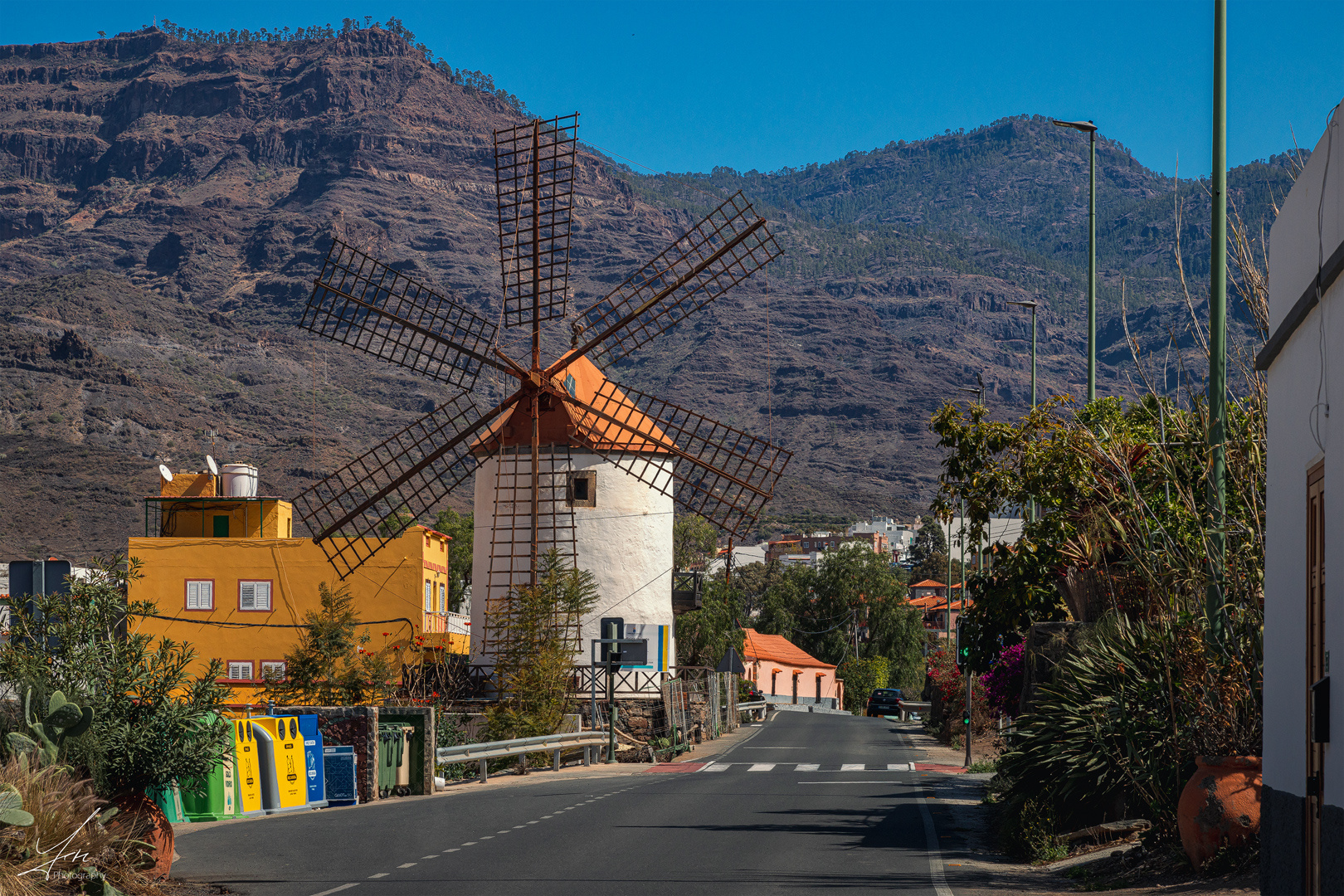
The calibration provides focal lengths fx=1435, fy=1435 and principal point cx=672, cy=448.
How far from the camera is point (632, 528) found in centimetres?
3888

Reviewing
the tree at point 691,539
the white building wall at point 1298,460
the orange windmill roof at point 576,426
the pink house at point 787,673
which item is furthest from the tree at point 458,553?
the white building wall at point 1298,460

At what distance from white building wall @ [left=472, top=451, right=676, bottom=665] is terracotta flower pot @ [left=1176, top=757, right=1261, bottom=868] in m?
26.2

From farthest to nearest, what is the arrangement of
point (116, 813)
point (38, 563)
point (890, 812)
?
point (890, 812) < point (38, 563) < point (116, 813)

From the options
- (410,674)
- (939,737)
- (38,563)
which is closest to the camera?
(38,563)

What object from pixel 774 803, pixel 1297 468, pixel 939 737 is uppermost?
pixel 1297 468

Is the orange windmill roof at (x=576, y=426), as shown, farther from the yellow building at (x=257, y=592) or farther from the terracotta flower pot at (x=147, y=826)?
the terracotta flower pot at (x=147, y=826)

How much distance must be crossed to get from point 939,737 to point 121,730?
133 ft

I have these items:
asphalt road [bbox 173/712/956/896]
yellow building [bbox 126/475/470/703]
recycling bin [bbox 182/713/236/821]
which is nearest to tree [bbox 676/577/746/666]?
yellow building [bbox 126/475/470/703]

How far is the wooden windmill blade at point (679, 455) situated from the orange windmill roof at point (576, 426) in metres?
0.03

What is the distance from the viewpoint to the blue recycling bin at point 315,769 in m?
20.1

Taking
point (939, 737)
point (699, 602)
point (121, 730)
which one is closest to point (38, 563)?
point (121, 730)

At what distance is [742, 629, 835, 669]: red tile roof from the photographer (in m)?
89.2

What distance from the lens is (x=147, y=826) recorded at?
491 inches

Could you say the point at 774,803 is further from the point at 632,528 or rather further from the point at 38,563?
the point at 632,528
